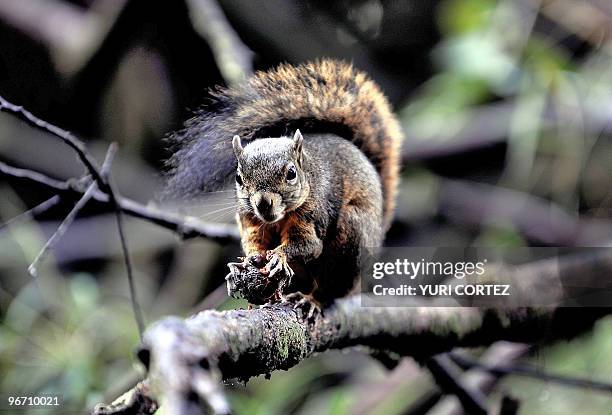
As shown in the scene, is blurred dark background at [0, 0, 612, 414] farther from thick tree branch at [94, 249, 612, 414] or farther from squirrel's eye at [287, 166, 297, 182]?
squirrel's eye at [287, 166, 297, 182]

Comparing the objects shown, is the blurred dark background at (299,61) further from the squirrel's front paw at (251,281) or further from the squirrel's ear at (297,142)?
the squirrel's front paw at (251,281)

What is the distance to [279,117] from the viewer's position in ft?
3.29

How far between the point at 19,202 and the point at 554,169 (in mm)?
1281

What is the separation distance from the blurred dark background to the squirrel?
233 millimetres

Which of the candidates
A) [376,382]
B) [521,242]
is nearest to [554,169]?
[521,242]

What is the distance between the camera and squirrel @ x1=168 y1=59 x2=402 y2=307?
0.84m

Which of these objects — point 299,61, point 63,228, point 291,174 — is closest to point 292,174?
point 291,174

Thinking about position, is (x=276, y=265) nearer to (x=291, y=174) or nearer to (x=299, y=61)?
(x=291, y=174)

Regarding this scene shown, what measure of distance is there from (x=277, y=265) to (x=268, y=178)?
11 centimetres

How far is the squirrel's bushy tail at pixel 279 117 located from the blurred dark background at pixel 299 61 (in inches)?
8.5

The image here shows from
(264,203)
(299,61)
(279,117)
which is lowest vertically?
(264,203)

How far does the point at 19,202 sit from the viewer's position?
1.45m

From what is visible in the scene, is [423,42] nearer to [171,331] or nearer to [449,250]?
[449,250]

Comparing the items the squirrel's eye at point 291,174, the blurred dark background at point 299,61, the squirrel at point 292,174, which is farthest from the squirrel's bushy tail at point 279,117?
the blurred dark background at point 299,61
